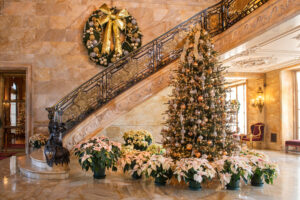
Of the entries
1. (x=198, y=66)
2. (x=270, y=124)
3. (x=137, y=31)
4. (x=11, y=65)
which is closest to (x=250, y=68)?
(x=270, y=124)

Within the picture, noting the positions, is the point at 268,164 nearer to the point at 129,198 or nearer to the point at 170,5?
the point at 129,198

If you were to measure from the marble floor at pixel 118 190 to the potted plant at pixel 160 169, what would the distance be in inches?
5.7

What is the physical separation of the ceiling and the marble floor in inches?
91.3

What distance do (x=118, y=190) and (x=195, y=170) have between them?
49.1 inches

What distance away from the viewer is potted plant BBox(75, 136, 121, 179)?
472 cm

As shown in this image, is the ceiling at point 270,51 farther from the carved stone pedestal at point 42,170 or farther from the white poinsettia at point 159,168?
the carved stone pedestal at point 42,170

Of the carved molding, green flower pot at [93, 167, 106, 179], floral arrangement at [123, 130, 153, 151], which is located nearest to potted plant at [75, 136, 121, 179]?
green flower pot at [93, 167, 106, 179]

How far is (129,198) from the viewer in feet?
12.6

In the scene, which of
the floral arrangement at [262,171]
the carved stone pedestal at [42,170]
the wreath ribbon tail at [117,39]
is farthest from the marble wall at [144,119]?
the floral arrangement at [262,171]

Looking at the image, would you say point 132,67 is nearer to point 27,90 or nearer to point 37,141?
point 27,90

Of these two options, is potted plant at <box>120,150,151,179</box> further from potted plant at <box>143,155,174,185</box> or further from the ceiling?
the ceiling

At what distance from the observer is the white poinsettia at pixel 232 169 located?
4.12 metres

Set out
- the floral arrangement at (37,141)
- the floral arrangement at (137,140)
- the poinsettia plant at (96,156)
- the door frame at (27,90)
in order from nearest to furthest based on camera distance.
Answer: the poinsettia plant at (96,156) → the floral arrangement at (137,140) → the floral arrangement at (37,141) → the door frame at (27,90)

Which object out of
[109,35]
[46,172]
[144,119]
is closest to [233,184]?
[46,172]
